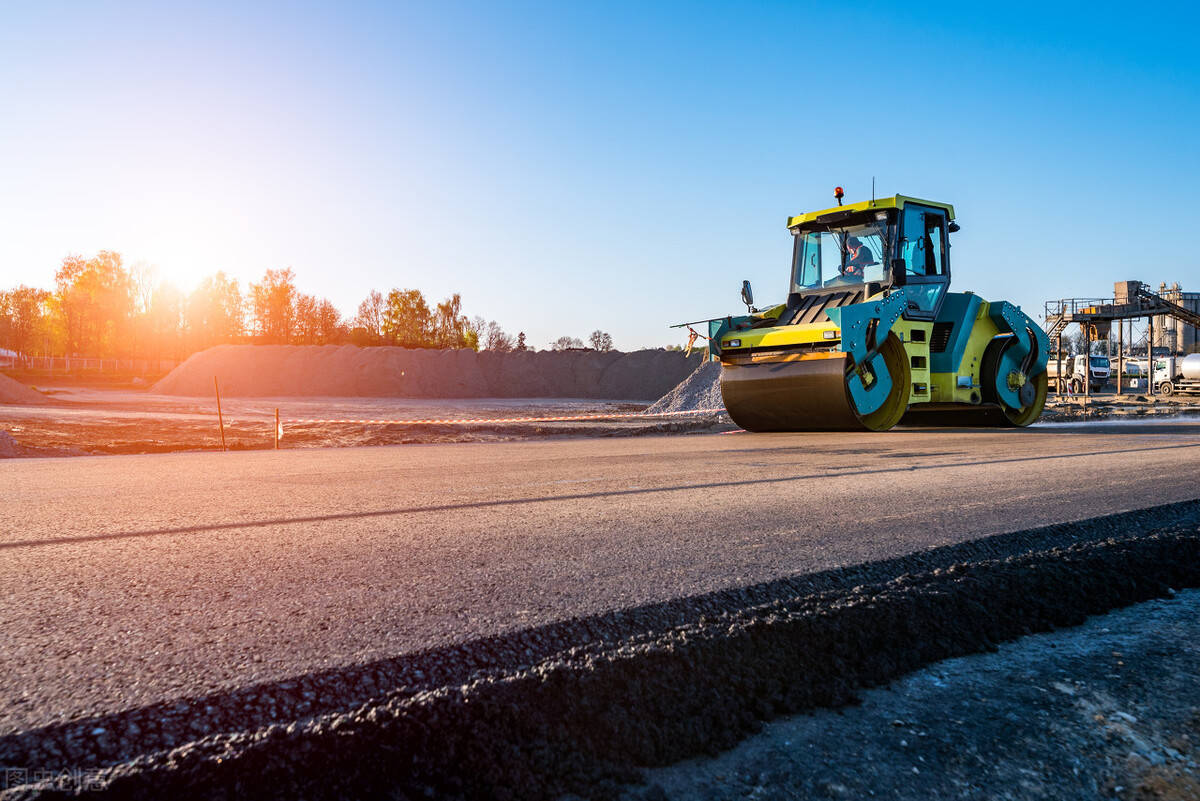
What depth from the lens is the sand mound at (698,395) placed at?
29656 millimetres

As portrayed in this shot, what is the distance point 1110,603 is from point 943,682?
4.17ft

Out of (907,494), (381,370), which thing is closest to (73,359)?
(381,370)

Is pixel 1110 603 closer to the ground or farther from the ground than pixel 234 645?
closer to the ground

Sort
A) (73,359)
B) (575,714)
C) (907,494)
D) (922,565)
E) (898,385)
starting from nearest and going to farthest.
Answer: (575,714)
(922,565)
(907,494)
(898,385)
(73,359)

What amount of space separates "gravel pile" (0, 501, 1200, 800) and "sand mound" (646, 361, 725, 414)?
25.6 m

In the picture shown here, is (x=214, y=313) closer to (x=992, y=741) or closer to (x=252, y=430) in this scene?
(x=252, y=430)

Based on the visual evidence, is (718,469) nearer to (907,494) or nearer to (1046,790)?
(907,494)

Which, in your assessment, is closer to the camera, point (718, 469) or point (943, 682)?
point (943, 682)

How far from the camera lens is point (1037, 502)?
5.07 metres

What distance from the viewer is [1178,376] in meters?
40.0

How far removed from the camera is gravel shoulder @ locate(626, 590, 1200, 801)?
1.69 metres

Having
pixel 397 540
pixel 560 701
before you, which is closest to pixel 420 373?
pixel 397 540

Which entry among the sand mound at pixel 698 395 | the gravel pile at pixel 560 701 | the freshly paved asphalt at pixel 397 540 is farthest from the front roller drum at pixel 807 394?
the sand mound at pixel 698 395

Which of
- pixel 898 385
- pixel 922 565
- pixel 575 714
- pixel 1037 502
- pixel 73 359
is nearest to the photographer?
pixel 575 714
